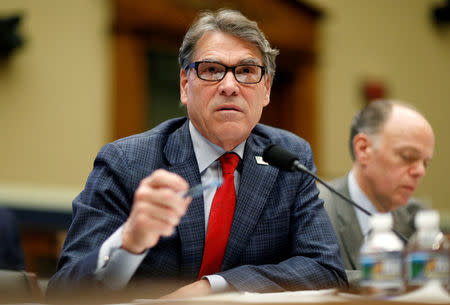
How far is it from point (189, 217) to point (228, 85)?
0.38 metres

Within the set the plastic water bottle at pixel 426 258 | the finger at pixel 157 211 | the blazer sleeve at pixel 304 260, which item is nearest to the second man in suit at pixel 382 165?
the blazer sleeve at pixel 304 260

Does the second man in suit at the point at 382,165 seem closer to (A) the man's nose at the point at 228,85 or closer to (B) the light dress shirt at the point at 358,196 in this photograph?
(B) the light dress shirt at the point at 358,196

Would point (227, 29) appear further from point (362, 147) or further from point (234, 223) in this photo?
point (362, 147)

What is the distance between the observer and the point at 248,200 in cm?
166

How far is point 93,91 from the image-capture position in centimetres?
393

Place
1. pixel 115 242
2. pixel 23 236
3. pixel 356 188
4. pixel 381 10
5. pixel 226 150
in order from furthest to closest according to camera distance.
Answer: pixel 381 10 → pixel 23 236 → pixel 356 188 → pixel 226 150 → pixel 115 242

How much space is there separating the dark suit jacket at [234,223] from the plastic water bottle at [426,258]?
0.42m

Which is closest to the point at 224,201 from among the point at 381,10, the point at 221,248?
the point at 221,248

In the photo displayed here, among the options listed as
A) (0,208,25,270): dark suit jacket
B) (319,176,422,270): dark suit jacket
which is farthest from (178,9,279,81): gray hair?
(0,208,25,270): dark suit jacket

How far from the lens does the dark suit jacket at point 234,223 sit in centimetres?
149

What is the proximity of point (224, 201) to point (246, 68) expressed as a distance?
1.25 ft

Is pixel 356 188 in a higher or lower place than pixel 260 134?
lower

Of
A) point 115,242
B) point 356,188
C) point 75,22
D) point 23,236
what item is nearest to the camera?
point 115,242

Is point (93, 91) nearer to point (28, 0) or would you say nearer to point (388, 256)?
point (28, 0)
